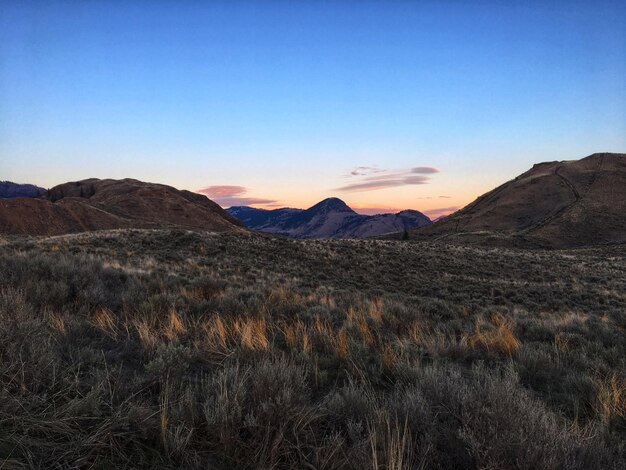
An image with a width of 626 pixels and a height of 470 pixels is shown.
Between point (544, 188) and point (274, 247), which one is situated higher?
point (544, 188)

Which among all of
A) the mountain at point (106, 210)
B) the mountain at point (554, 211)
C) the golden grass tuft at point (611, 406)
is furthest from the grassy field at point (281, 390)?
the mountain at point (554, 211)

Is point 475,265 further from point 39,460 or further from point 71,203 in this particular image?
point 71,203

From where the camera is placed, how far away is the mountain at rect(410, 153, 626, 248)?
248 ft

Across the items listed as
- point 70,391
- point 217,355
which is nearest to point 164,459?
point 70,391

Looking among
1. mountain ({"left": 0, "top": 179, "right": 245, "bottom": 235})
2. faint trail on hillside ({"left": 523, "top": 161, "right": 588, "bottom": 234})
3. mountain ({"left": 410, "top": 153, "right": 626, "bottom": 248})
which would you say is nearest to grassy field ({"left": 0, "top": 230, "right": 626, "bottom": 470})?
mountain ({"left": 0, "top": 179, "right": 245, "bottom": 235})

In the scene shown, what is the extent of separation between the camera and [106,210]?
77750 millimetres

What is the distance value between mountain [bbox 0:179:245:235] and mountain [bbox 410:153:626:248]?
57.6 meters

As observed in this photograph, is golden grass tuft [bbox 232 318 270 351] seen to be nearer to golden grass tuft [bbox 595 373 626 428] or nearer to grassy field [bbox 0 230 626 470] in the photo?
grassy field [bbox 0 230 626 470]

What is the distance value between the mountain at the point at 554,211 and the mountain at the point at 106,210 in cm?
5759

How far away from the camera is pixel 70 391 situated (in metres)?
3.13

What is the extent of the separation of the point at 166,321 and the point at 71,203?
238 feet

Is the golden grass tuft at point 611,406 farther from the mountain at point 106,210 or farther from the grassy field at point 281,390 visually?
the mountain at point 106,210

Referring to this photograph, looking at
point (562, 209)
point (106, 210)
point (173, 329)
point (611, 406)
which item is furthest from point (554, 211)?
point (173, 329)

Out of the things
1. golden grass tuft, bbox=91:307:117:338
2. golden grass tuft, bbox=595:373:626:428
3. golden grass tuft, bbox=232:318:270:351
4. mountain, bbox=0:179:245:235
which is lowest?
golden grass tuft, bbox=595:373:626:428
